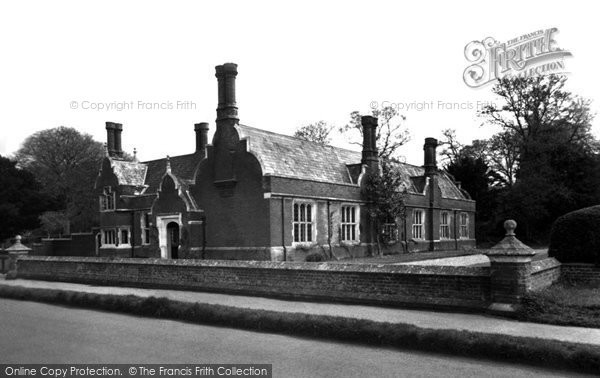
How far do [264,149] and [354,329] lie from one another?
18.5 meters

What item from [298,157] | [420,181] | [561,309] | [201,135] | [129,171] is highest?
[201,135]

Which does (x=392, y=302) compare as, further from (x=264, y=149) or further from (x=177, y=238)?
(x=177, y=238)

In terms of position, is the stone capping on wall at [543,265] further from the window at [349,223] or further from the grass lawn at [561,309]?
the window at [349,223]

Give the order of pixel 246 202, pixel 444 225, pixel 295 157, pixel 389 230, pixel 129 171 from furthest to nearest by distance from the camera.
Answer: pixel 444 225
pixel 129 171
pixel 389 230
pixel 295 157
pixel 246 202

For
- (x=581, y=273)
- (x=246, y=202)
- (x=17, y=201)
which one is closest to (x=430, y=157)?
(x=246, y=202)

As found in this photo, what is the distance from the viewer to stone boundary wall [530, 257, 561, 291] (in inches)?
426

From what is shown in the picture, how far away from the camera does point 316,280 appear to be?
508 inches

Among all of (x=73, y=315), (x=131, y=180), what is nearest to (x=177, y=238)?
(x=131, y=180)

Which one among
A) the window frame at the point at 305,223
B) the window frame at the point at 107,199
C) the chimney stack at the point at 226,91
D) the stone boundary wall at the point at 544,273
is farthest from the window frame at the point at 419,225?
the stone boundary wall at the point at 544,273

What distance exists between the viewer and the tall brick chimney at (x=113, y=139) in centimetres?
3819

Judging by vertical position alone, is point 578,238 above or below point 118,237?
above

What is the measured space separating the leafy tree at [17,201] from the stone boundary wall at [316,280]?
76.9 ft

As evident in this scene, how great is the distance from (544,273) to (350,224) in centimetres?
1796

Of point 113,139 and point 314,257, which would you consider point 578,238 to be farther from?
point 113,139
